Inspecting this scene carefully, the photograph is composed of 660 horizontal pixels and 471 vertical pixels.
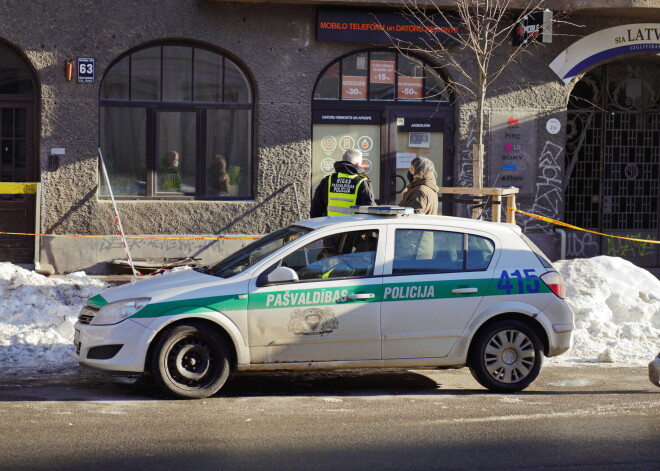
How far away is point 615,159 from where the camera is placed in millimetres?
17141

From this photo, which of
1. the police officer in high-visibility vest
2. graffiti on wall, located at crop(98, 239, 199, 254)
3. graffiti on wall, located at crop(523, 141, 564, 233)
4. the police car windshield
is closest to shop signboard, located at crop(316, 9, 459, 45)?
graffiti on wall, located at crop(523, 141, 564, 233)

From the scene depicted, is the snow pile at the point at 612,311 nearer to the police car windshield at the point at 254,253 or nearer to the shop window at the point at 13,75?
the police car windshield at the point at 254,253

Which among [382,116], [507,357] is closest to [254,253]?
[507,357]

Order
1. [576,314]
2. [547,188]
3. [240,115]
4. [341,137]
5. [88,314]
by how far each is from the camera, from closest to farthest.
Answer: [88,314] → [576,314] → [240,115] → [341,137] → [547,188]

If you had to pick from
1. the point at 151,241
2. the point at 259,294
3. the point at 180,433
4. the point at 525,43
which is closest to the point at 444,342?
the point at 259,294

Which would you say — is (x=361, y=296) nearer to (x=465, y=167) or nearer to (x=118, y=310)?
(x=118, y=310)

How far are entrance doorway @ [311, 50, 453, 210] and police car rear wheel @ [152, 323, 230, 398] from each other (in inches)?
318

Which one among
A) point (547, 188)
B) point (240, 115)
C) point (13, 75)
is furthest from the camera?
point (547, 188)

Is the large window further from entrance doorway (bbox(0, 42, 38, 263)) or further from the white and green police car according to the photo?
the white and green police car

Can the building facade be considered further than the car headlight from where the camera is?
Yes

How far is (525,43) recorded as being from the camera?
15953 mm

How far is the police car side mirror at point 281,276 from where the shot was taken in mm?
7969

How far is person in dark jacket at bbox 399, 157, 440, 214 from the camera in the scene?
10539mm

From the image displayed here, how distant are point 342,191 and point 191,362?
3465 mm
